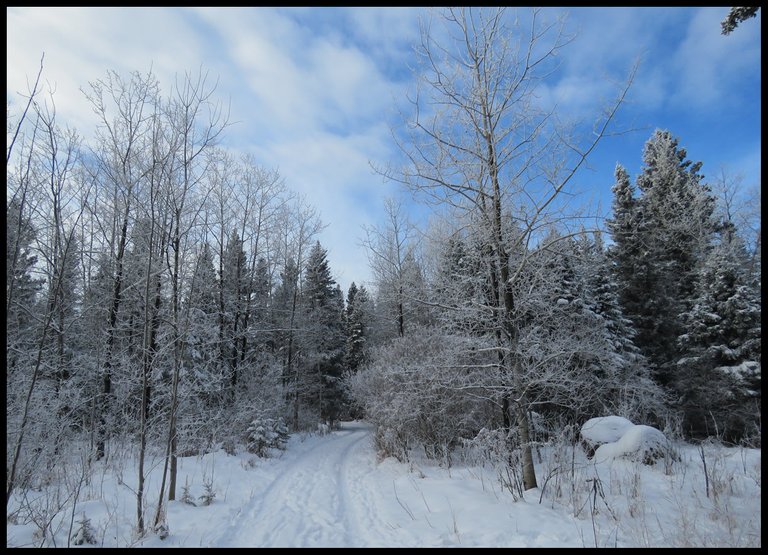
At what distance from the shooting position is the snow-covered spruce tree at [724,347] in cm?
1412

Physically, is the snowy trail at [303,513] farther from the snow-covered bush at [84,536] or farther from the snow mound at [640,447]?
the snow mound at [640,447]

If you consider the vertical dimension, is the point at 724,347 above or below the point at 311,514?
above

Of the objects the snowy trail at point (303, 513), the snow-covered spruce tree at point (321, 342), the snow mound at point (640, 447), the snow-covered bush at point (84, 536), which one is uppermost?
the snow-covered spruce tree at point (321, 342)

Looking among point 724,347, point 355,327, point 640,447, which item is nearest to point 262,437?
point 640,447

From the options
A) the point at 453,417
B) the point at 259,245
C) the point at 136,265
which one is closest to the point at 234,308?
the point at 259,245

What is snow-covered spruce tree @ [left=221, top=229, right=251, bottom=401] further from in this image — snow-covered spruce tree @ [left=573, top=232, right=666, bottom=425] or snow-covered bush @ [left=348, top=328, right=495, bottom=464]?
snow-covered spruce tree @ [left=573, top=232, right=666, bottom=425]

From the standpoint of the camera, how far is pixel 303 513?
6.45 metres

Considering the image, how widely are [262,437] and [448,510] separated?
9083mm

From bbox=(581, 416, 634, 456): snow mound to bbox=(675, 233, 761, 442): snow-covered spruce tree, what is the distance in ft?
27.2

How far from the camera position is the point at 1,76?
3.03 meters

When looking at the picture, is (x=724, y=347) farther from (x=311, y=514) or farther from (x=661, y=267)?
(x=311, y=514)

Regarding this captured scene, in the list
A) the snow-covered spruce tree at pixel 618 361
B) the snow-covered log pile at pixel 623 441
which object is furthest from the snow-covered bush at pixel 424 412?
the snow-covered spruce tree at pixel 618 361

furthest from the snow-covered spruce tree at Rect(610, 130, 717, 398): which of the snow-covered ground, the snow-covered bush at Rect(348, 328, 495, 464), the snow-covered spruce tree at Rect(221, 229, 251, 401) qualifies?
the snow-covered spruce tree at Rect(221, 229, 251, 401)

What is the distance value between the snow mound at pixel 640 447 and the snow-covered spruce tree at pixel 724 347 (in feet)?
30.6
